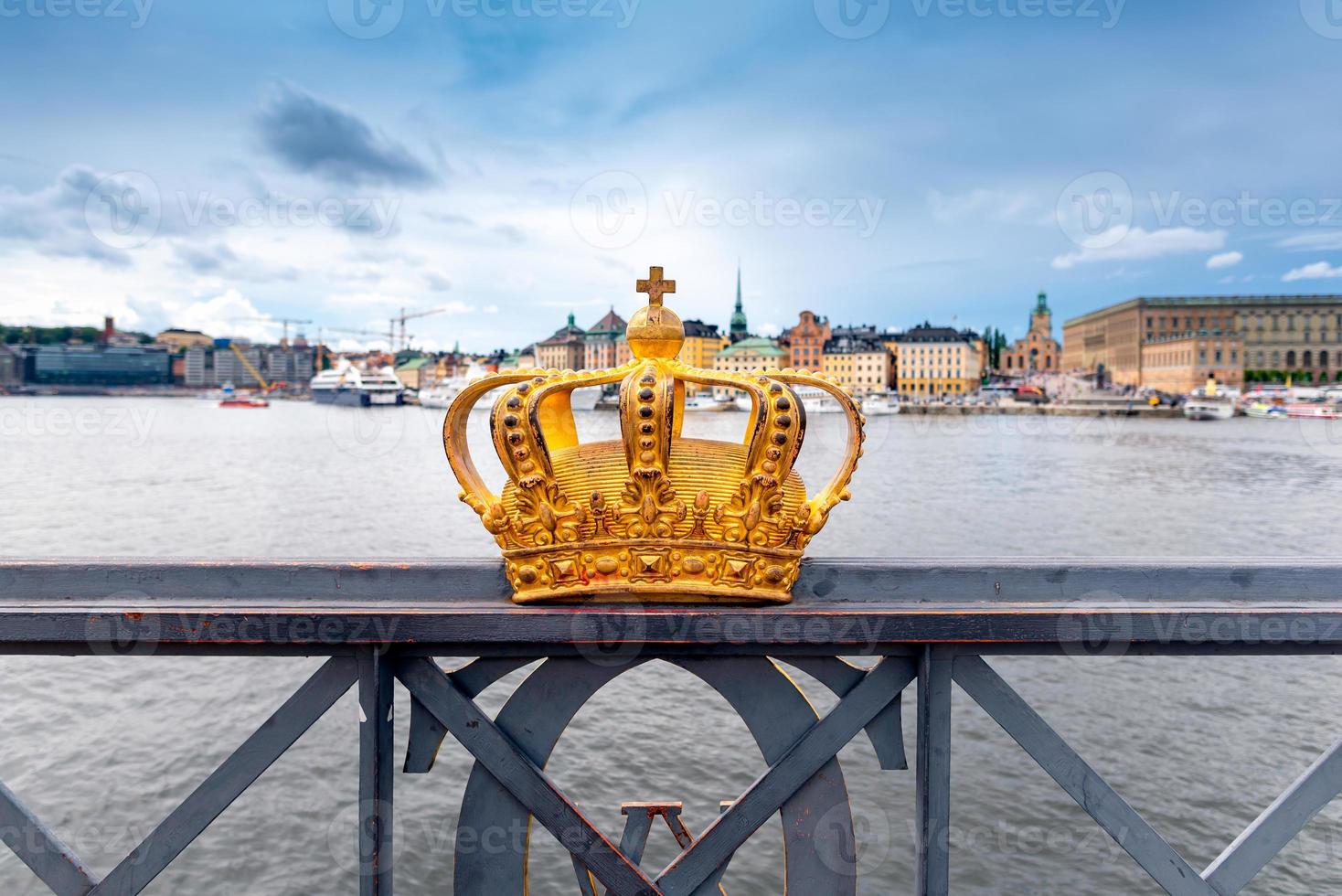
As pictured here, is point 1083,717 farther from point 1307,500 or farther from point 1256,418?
point 1256,418

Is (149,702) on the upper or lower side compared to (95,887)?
lower

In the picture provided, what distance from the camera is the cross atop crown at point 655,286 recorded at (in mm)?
2467

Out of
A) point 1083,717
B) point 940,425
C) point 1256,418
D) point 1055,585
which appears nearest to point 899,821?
point 1083,717

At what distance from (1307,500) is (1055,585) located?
28153mm

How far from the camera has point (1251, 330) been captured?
4254 inches

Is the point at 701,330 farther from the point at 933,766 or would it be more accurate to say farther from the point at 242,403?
the point at 933,766

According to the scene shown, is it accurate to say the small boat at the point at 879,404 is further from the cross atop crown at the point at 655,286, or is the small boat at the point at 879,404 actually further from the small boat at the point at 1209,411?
the cross atop crown at the point at 655,286

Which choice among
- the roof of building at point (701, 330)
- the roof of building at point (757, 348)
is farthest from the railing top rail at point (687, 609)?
the roof of building at point (701, 330)

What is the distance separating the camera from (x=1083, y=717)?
8289 millimetres

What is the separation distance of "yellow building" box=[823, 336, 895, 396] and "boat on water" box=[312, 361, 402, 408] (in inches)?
2045

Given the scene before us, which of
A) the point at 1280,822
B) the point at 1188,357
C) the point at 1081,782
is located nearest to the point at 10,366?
the point at 1081,782

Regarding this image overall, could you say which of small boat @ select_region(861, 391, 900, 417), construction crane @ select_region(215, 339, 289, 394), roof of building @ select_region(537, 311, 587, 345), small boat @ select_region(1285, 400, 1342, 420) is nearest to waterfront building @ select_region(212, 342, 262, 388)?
construction crane @ select_region(215, 339, 289, 394)

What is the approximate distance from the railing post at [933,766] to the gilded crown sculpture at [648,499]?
40 cm

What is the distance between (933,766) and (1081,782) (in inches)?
13.7
